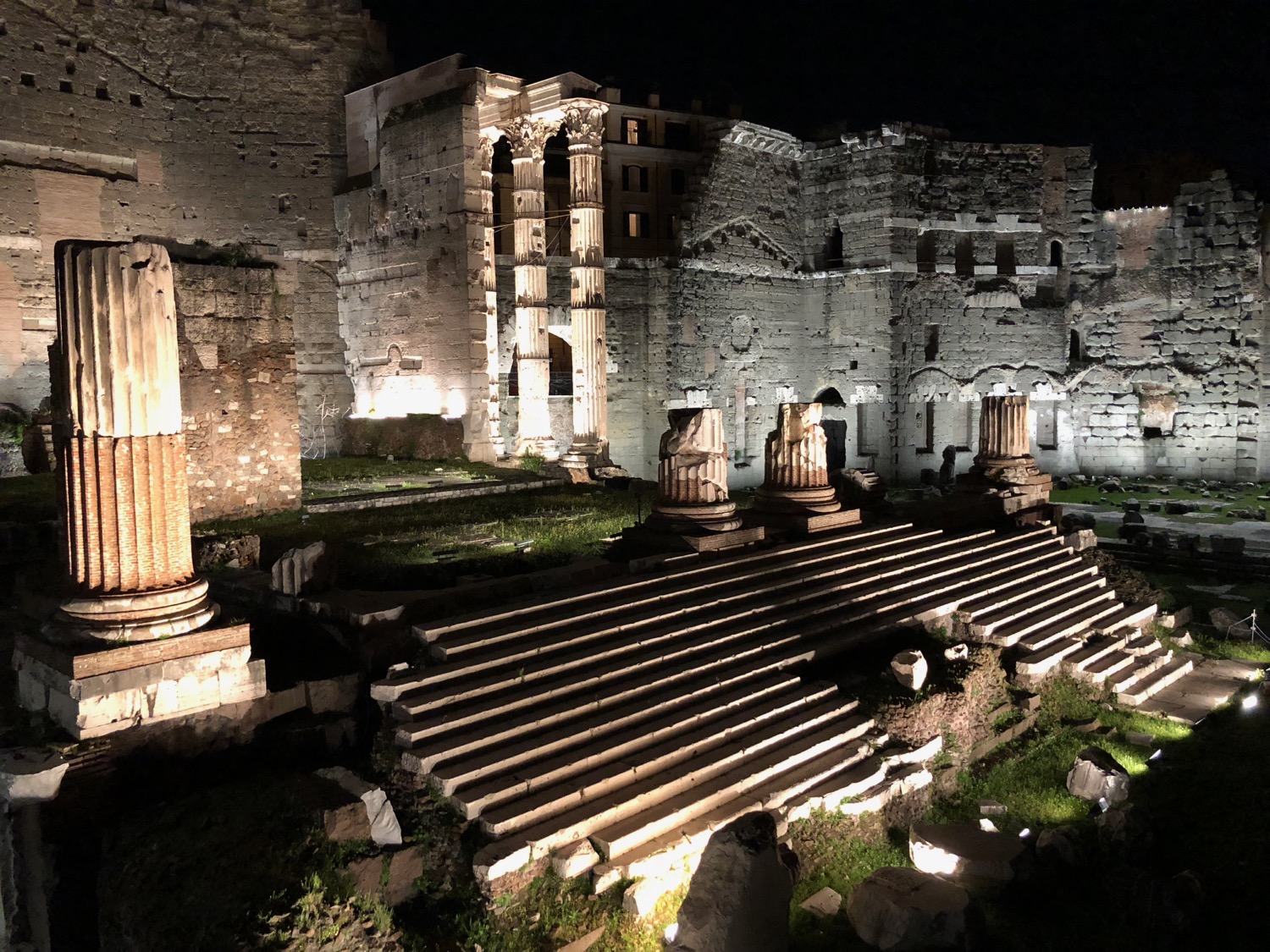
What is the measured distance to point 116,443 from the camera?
23.7 ft

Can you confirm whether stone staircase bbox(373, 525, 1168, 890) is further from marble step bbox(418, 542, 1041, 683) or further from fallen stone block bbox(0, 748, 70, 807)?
fallen stone block bbox(0, 748, 70, 807)

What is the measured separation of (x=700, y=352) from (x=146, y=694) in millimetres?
23139

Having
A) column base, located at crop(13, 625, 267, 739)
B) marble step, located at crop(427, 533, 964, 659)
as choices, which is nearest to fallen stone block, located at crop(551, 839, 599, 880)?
marble step, located at crop(427, 533, 964, 659)

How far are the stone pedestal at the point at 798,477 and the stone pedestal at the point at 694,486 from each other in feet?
4.52

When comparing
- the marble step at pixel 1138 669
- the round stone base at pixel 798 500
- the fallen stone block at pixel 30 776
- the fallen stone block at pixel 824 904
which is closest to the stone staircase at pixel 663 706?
the marble step at pixel 1138 669

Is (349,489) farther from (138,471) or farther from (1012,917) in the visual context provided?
(1012,917)

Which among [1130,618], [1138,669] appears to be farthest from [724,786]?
[1130,618]

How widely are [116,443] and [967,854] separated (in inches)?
297

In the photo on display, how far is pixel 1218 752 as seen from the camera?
10.2 meters

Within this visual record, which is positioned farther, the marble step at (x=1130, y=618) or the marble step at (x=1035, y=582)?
the marble step at (x=1130, y=618)

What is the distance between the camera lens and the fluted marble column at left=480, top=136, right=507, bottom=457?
2270 centimetres

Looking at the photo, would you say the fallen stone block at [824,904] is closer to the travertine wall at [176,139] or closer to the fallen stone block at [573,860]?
the fallen stone block at [573,860]

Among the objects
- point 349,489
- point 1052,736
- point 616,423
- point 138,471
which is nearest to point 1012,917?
point 1052,736

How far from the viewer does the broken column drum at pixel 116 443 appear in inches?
279
